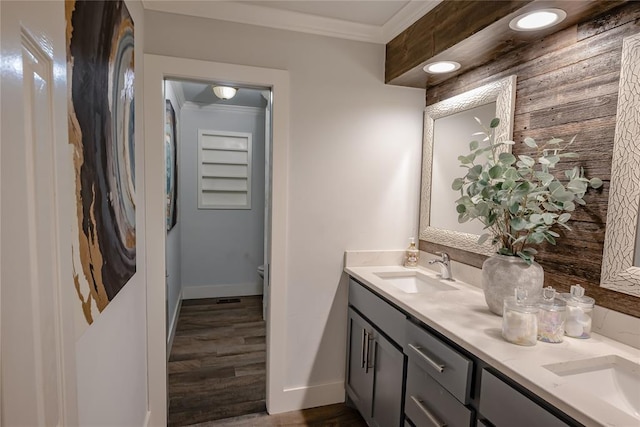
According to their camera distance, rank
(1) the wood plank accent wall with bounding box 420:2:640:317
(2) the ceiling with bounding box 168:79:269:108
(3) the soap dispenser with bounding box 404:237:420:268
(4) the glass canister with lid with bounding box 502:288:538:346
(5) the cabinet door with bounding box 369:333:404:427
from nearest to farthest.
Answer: (4) the glass canister with lid with bounding box 502:288:538:346 < (1) the wood plank accent wall with bounding box 420:2:640:317 < (5) the cabinet door with bounding box 369:333:404:427 < (3) the soap dispenser with bounding box 404:237:420:268 < (2) the ceiling with bounding box 168:79:269:108

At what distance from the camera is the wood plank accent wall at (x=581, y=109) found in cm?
127

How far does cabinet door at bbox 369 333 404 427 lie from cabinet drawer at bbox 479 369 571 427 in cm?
53

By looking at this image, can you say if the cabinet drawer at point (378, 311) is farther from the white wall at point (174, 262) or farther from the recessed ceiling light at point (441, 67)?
the white wall at point (174, 262)

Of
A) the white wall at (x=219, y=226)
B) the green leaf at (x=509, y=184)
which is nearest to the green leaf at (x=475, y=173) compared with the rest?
the green leaf at (x=509, y=184)

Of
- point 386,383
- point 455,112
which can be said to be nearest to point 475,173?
point 455,112

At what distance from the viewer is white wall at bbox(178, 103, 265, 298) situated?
13.3 feet

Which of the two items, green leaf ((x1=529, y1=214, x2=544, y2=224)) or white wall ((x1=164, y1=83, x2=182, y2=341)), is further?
white wall ((x1=164, y1=83, x2=182, y2=341))

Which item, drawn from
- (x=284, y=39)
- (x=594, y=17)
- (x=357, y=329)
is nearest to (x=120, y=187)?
(x=284, y=39)

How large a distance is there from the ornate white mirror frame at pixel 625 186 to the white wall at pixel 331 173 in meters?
1.15

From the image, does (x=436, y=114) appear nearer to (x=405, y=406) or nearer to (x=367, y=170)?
(x=367, y=170)

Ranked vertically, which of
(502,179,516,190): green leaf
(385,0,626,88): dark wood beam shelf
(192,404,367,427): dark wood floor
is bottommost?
(192,404,367,427): dark wood floor

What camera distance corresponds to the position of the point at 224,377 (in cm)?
253

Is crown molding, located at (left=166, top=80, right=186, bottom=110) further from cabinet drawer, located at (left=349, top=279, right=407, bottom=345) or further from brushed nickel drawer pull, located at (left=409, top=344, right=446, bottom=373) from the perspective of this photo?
brushed nickel drawer pull, located at (left=409, top=344, right=446, bottom=373)

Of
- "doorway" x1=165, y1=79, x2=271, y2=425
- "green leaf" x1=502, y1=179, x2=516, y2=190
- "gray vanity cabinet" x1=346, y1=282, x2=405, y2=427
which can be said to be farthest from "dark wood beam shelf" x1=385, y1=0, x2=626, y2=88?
"doorway" x1=165, y1=79, x2=271, y2=425
